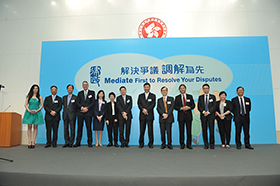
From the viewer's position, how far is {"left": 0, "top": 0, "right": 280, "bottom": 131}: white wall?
5363 mm

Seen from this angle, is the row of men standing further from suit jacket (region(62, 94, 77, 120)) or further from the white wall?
the white wall

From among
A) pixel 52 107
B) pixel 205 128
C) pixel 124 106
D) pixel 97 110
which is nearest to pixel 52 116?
pixel 52 107

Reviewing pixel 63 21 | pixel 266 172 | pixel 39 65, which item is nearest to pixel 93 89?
pixel 39 65

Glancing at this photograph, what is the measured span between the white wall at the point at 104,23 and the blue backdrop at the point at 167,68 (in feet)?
2.00

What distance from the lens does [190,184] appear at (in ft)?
6.77

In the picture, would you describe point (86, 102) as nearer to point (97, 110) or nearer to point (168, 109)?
point (97, 110)

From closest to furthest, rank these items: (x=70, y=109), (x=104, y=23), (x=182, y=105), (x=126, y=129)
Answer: (x=182, y=105), (x=126, y=129), (x=70, y=109), (x=104, y=23)

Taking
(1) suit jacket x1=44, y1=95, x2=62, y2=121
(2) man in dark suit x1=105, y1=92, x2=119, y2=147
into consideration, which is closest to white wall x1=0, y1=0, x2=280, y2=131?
(1) suit jacket x1=44, y1=95, x2=62, y2=121

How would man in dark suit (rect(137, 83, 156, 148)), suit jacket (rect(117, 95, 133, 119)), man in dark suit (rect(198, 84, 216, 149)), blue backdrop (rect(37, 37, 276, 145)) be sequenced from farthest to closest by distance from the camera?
blue backdrop (rect(37, 37, 276, 145))
suit jacket (rect(117, 95, 133, 119))
man in dark suit (rect(137, 83, 156, 148))
man in dark suit (rect(198, 84, 216, 149))

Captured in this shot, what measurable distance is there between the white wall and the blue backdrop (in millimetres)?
608

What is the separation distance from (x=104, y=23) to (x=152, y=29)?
1.47m

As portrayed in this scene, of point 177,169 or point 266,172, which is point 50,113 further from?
point 266,172

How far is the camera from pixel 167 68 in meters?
4.84

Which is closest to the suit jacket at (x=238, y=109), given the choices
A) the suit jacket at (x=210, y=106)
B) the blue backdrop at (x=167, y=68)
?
the suit jacket at (x=210, y=106)
